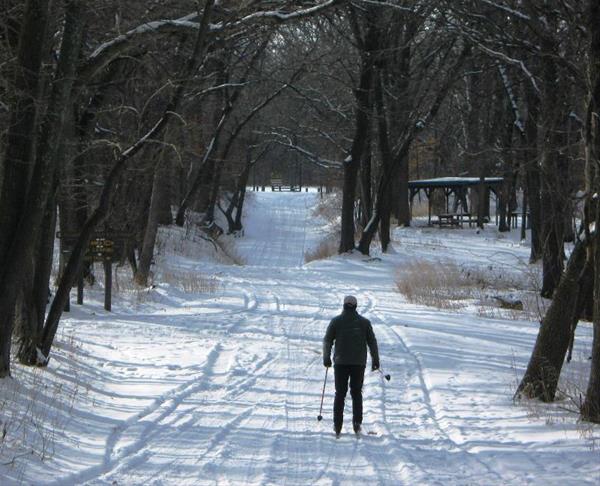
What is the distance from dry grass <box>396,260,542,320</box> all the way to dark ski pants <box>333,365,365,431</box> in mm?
9707

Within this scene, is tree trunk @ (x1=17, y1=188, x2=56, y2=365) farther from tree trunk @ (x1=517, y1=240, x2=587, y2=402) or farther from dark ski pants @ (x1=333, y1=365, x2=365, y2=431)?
tree trunk @ (x1=517, y1=240, x2=587, y2=402)

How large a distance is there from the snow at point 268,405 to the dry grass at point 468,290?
83 centimetres

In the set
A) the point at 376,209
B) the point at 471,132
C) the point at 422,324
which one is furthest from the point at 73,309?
the point at 471,132

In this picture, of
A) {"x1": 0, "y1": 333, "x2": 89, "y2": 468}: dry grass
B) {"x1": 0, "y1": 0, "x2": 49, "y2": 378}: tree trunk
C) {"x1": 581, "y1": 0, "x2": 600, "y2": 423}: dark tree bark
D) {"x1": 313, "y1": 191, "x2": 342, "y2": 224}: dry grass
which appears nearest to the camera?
{"x1": 0, "y1": 333, "x2": 89, "y2": 468}: dry grass

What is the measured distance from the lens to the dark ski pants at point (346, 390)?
27.8ft

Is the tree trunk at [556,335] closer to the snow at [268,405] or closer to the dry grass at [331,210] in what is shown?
the snow at [268,405]

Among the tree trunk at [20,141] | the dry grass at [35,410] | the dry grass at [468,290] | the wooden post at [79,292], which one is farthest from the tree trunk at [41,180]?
the dry grass at [468,290]

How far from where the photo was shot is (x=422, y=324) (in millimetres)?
16359

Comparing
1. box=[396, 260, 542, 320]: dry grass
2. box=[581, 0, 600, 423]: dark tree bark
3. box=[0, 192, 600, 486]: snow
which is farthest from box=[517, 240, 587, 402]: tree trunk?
box=[396, 260, 542, 320]: dry grass

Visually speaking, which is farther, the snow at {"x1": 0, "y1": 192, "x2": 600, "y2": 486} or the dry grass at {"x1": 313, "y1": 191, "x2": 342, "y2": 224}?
the dry grass at {"x1": 313, "y1": 191, "x2": 342, "y2": 224}

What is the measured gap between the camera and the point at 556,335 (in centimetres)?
988

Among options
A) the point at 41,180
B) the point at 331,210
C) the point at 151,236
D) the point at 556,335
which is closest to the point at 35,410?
the point at 41,180

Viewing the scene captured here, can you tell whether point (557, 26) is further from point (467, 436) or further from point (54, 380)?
point (54, 380)

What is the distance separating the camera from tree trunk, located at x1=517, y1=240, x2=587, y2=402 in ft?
31.9
